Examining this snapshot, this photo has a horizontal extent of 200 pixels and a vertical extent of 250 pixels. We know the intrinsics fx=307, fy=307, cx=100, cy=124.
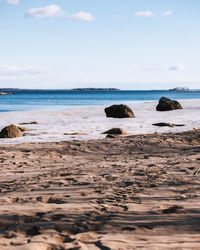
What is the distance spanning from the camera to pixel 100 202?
3.89 m

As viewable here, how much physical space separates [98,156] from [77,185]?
9.08ft

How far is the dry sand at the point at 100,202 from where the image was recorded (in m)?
2.94

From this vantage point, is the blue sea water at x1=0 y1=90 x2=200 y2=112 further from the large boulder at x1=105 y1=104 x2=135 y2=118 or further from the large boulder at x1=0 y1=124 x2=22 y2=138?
the large boulder at x1=0 y1=124 x2=22 y2=138

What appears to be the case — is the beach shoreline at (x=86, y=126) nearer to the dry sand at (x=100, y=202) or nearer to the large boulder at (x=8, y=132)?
the large boulder at (x=8, y=132)

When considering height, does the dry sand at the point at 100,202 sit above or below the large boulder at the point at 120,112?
below

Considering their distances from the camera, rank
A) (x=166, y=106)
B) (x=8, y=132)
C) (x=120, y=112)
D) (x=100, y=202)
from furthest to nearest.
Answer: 1. (x=166, y=106)
2. (x=120, y=112)
3. (x=8, y=132)
4. (x=100, y=202)

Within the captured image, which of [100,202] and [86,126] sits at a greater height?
[86,126]

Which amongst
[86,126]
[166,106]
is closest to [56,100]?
[166,106]

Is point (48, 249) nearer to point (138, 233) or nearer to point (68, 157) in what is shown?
point (138, 233)

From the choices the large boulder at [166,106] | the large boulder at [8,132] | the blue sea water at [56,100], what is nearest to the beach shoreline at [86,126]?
the large boulder at [8,132]

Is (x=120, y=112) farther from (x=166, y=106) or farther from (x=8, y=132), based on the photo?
(x=8, y=132)

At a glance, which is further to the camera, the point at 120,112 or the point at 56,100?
the point at 56,100

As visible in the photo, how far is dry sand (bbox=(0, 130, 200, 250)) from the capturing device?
2.94 meters

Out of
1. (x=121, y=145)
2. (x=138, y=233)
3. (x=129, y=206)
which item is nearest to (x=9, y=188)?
(x=129, y=206)
